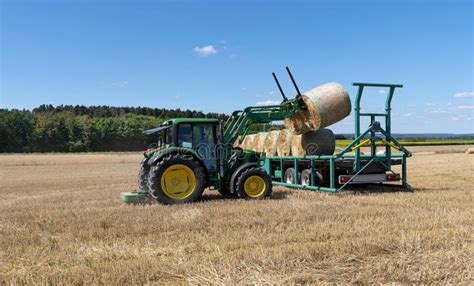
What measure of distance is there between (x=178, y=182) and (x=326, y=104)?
3.98 metres

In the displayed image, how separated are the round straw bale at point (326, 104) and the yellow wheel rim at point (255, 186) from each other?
2139 mm

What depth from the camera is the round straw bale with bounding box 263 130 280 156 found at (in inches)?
556

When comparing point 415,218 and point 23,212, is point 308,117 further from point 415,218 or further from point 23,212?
point 23,212

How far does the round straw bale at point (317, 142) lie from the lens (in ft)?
41.0

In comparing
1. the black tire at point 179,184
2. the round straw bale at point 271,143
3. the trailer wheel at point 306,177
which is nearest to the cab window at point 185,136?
the black tire at point 179,184

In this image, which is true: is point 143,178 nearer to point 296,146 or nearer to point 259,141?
point 296,146

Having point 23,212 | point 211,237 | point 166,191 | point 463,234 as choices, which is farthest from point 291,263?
point 23,212

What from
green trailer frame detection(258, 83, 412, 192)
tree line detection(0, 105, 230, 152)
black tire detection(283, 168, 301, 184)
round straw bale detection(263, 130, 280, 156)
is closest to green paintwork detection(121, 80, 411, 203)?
green trailer frame detection(258, 83, 412, 192)

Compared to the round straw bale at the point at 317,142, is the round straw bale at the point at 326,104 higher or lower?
higher

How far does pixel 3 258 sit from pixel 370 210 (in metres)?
5.62

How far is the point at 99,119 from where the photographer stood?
69.1 m

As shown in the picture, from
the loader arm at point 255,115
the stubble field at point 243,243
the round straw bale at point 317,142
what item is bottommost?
the stubble field at point 243,243

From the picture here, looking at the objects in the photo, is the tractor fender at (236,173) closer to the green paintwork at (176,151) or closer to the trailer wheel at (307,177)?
the green paintwork at (176,151)

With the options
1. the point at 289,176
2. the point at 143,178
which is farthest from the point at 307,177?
the point at 143,178
